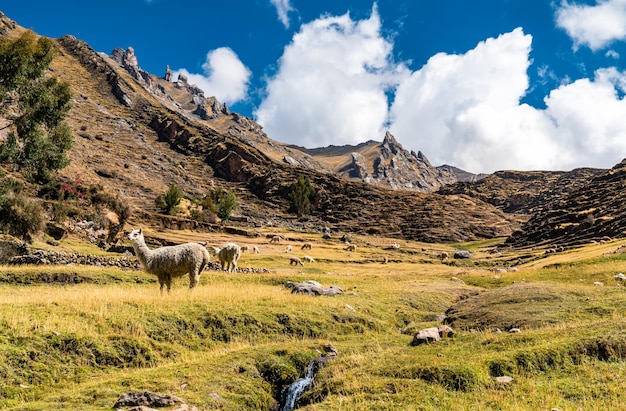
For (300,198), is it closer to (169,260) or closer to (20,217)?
(20,217)

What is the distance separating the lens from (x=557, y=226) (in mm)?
109750

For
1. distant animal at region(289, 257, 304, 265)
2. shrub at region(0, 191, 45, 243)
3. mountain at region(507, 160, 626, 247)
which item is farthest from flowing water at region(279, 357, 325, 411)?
mountain at region(507, 160, 626, 247)

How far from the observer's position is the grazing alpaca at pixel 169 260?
22.5 metres

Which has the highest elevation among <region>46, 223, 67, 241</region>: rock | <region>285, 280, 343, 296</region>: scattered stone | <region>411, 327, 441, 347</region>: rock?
<region>46, 223, 67, 241</region>: rock

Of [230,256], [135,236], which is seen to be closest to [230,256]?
[230,256]

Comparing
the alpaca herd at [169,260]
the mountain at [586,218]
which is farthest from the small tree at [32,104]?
the mountain at [586,218]

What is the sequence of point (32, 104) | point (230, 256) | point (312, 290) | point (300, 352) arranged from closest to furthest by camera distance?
point (300, 352), point (312, 290), point (230, 256), point (32, 104)

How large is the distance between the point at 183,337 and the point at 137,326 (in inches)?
72.0

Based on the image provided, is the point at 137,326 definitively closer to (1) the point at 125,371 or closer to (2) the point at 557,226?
(1) the point at 125,371

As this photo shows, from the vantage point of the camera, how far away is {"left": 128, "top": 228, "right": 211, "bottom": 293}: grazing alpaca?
2245cm

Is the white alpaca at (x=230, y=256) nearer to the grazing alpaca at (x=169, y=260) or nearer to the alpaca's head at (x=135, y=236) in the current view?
the grazing alpaca at (x=169, y=260)

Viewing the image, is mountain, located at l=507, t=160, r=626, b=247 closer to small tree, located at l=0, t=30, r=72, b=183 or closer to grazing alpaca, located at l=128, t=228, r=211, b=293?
grazing alpaca, located at l=128, t=228, r=211, b=293

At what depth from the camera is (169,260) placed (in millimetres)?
22500

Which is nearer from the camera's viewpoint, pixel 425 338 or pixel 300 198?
pixel 425 338
